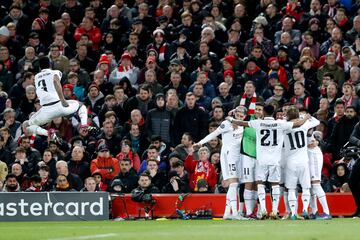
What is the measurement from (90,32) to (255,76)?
507 centimetres

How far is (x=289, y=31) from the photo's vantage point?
2841 centimetres

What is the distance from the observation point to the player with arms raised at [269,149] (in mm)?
21750

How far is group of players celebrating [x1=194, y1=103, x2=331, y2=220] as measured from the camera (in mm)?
21844

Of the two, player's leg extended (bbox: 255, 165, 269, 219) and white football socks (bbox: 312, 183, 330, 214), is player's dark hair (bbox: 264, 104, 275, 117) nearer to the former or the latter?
player's leg extended (bbox: 255, 165, 269, 219)

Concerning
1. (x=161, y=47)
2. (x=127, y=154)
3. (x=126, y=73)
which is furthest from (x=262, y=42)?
(x=127, y=154)

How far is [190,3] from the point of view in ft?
98.5

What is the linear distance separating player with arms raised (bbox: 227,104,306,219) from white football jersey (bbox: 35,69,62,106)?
347 cm

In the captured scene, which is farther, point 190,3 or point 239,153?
point 190,3

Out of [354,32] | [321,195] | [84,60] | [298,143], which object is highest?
[354,32]

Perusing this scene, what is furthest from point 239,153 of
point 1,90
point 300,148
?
point 1,90

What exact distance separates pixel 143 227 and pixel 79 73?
9371 millimetres

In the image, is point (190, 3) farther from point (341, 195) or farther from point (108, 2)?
point (341, 195)

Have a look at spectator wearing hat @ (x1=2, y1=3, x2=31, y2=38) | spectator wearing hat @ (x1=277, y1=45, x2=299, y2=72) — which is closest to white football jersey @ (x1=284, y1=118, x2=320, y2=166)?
spectator wearing hat @ (x1=277, y1=45, x2=299, y2=72)

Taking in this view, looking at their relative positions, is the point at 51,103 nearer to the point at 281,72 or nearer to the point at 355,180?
the point at 355,180
